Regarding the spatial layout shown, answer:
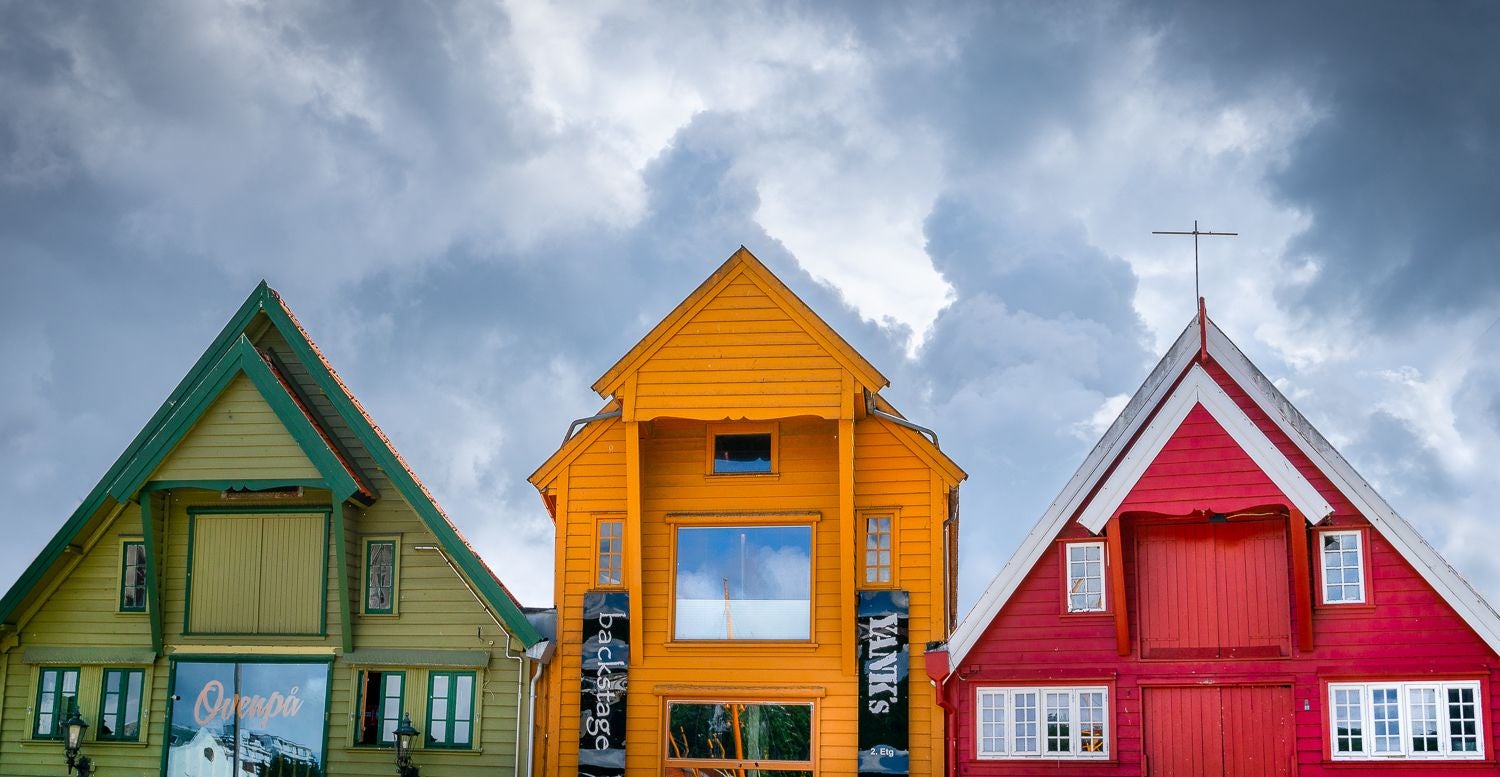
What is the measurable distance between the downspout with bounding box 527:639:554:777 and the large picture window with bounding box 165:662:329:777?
3264 millimetres

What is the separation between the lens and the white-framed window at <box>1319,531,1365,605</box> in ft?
86.3

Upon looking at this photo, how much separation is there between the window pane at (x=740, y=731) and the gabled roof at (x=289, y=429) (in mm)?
2676

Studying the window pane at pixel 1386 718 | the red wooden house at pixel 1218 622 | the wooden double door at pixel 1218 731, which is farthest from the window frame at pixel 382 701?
the window pane at pixel 1386 718

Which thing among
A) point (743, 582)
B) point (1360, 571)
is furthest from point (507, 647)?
point (1360, 571)

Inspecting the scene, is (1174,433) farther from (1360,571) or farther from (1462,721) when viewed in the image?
(1462,721)

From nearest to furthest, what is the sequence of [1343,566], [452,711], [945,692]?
[1343,566] < [945,692] < [452,711]

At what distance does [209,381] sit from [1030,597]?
13.0 m

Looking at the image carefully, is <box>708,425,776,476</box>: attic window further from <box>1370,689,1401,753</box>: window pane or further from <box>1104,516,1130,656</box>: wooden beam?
<box>1370,689,1401,753</box>: window pane

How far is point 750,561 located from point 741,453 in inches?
66.0

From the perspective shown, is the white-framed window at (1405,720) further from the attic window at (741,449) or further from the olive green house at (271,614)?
the olive green house at (271,614)

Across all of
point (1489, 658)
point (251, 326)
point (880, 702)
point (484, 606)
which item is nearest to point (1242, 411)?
point (1489, 658)

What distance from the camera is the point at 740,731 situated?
28219 millimetres

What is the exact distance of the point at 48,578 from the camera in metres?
30.8

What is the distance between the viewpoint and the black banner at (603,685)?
28.2m
